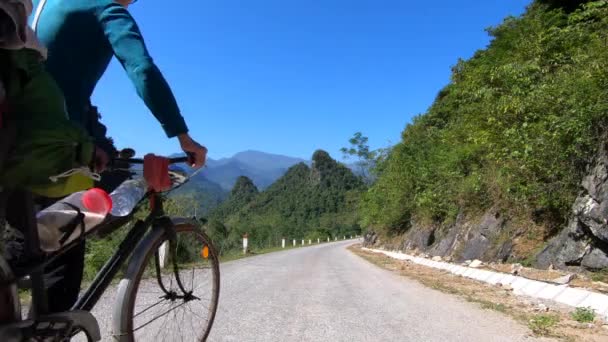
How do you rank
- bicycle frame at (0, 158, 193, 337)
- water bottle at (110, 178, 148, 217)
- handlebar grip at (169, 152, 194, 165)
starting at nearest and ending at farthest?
bicycle frame at (0, 158, 193, 337) → water bottle at (110, 178, 148, 217) → handlebar grip at (169, 152, 194, 165)

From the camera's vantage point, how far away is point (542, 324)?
13.0 ft

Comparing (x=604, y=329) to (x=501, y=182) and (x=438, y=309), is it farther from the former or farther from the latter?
(x=501, y=182)

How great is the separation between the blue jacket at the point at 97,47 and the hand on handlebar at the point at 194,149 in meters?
0.06

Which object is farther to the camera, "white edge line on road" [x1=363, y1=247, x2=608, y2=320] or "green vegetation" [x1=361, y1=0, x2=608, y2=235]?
"green vegetation" [x1=361, y1=0, x2=608, y2=235]

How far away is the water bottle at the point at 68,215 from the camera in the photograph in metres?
1.63

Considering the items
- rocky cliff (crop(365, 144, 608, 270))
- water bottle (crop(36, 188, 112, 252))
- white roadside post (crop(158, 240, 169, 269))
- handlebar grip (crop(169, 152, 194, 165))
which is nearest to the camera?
water bottle (crop(36, 188, 112, 252))

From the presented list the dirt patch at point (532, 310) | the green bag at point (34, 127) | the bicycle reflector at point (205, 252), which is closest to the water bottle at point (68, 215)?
the green bag at point (34, 127)

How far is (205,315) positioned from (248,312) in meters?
1.61

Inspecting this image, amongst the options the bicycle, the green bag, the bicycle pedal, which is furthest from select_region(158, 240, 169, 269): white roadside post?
the green bag

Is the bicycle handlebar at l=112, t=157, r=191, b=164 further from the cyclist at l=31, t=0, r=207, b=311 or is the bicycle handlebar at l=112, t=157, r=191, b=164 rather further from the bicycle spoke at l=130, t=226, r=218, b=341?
the bicycle spoke at l=130, t=226, r=218, b=341

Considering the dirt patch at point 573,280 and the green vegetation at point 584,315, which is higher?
the dirt patch at point 573,280

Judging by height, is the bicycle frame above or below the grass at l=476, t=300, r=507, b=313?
above

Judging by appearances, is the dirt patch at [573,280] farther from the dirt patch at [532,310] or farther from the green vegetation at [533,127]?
the green vegetation at [533,127]

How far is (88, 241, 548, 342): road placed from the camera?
357cm
